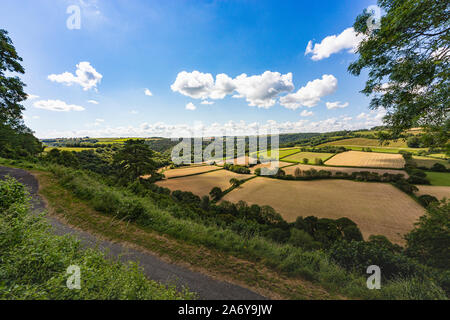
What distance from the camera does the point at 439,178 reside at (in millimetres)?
25875

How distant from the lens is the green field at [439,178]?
24391 mm

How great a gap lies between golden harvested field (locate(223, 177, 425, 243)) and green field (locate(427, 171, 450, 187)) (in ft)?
19.9

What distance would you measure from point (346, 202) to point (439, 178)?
20.9 meters

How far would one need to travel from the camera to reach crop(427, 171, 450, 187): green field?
960 inches

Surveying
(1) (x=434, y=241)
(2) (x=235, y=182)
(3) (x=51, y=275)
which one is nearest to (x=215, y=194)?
(2) (x=235, y=182)

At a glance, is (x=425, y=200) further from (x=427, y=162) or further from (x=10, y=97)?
(x=10, y=97)

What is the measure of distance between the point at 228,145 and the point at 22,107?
4843 centimetres

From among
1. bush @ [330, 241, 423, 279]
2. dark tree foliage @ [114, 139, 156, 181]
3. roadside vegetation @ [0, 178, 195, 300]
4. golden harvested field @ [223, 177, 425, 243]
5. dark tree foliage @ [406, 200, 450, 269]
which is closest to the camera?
roadside vegetation @ [0, 178, 195, 300]

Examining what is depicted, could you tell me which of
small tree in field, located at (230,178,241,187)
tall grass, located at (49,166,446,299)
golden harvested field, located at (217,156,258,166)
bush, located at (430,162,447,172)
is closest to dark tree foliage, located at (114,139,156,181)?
tall grass, located at (49,166,446,299)

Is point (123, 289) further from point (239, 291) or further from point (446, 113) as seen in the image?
point (446, 113)

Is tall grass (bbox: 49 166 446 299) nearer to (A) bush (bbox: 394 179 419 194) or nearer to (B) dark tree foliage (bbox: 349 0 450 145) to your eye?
(B) dark tree foliage (bbox: 349 0 450 145)

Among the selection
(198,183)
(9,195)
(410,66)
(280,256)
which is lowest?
(198,183)

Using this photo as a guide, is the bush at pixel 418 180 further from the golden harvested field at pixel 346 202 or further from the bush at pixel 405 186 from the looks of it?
the golden harvested field at pixel 346 202
